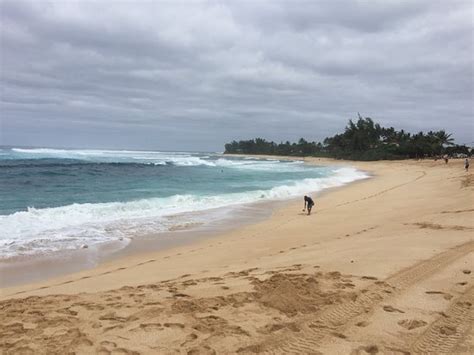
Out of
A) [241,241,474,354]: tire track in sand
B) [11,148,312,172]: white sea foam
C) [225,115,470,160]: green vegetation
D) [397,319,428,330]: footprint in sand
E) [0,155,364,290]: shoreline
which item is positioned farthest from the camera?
[225,115,470,160]: green vegetation

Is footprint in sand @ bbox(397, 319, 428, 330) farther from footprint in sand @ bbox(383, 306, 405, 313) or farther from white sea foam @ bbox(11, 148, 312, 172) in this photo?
white sea foam @ bbox(11, 148, 312, 172)

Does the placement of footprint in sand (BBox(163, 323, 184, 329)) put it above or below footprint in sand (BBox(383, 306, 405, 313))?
below

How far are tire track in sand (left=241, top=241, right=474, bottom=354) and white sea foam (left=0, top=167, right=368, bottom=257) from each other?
778 cm

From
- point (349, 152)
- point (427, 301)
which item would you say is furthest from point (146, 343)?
point (349, 152)

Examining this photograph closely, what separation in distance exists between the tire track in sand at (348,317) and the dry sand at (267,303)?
11 mm

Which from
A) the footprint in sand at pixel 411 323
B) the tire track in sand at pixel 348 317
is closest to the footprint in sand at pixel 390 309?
the tire track in sand at pixel 348 317

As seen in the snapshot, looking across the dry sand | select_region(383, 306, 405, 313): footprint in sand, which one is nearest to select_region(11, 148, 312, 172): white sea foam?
the dry sand

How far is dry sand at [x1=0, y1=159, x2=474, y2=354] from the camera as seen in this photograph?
145 inches

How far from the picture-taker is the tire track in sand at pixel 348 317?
362cm

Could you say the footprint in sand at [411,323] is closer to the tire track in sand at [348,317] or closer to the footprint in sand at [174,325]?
the tire track in sand at [348,317]

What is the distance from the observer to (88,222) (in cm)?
1332

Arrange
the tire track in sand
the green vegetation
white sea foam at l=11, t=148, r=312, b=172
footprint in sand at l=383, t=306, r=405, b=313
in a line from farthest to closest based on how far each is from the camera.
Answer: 1. the green vegetation
2. white sea foam at l=11, t=148, r=312, b=172
3. footprint in sand at l=383, t=306, r=405, b=313
4. the tire track in sand

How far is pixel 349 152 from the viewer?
9594 centimetres

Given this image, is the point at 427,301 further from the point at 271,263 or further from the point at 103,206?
the point at 103,206
